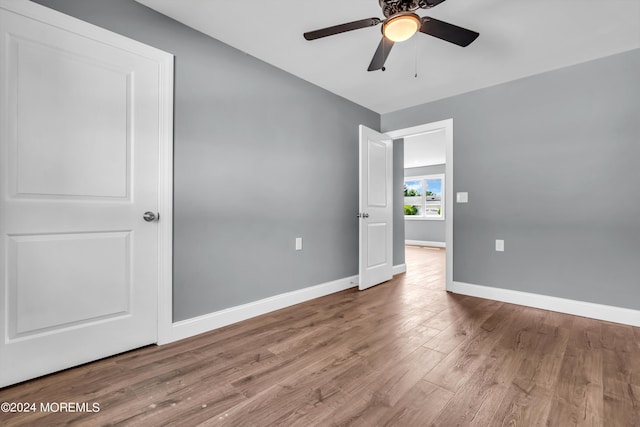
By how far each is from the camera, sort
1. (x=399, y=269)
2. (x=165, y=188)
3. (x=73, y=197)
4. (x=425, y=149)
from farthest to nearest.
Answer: (x=425, y=149) → (x=399, y=269) → (x=165, y=188) → (x=73, y=197)

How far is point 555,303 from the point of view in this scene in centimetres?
268

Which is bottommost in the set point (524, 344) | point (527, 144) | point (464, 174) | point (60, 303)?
point (524, 344)

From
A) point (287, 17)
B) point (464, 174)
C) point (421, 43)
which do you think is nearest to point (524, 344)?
point (464, 174)

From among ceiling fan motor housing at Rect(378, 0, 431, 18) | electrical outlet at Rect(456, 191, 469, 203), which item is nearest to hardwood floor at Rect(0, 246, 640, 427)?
electrical outlet at Rect(456, 191, 469, 203)

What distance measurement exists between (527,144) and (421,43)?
1609 millimetres

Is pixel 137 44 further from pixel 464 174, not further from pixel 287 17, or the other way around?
pixel 464 174

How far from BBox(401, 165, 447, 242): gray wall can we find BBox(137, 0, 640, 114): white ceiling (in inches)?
213

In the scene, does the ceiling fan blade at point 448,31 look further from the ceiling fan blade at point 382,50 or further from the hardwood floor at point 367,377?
the hardwood floor at point 367,377

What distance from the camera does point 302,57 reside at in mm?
2527

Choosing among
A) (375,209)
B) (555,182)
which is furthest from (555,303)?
(375,209)

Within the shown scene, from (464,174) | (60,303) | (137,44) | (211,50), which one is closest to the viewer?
(60,303)

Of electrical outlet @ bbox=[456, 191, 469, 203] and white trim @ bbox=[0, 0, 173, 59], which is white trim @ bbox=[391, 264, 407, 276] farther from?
white trim @ bbox=[0, 0, 173, 59]

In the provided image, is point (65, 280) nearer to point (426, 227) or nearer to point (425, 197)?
point (426, 227)

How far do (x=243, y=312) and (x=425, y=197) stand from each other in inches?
289
